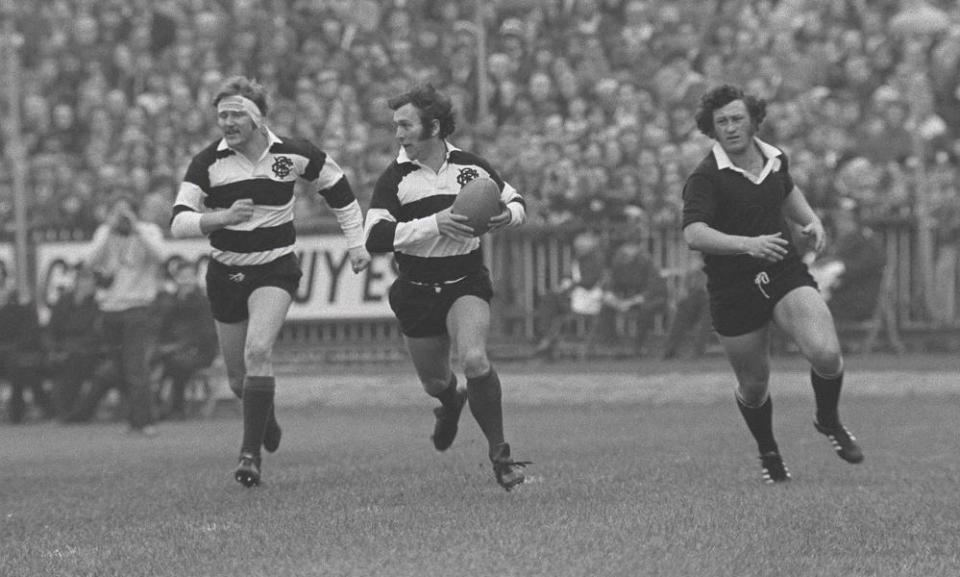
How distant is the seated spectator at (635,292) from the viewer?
18094 millimetres

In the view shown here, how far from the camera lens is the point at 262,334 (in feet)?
31.1

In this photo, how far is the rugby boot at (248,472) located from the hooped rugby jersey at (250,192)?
1194mm

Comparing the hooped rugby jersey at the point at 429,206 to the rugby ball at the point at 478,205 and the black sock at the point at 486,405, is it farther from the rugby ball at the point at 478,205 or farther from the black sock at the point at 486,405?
the black sock at the point at 486,405

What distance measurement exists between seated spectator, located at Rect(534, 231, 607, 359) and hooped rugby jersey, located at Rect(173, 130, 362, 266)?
8.77 m

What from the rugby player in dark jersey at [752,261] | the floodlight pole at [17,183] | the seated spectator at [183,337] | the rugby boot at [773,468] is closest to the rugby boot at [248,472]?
the rugby player in dark jersey at [752,261]

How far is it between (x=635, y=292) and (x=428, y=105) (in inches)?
375

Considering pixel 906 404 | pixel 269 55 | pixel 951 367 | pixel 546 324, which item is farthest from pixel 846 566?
pixel 269 55

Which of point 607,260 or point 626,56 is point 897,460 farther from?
point 626,56

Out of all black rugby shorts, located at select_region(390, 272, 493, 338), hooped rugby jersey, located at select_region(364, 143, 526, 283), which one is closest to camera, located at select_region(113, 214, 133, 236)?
black rugby shorts, located at select_region(390, 272, 493, 338)

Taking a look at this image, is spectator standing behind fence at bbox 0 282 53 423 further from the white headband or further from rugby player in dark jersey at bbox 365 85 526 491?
rugby player in dark jersey at bbox 365 85 526 491

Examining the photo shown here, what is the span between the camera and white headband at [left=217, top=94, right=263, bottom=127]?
31.6 feet

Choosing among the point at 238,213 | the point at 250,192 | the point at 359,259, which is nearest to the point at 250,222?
the point at 250,192

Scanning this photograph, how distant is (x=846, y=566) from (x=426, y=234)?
3173 mm

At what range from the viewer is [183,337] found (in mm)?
16719
